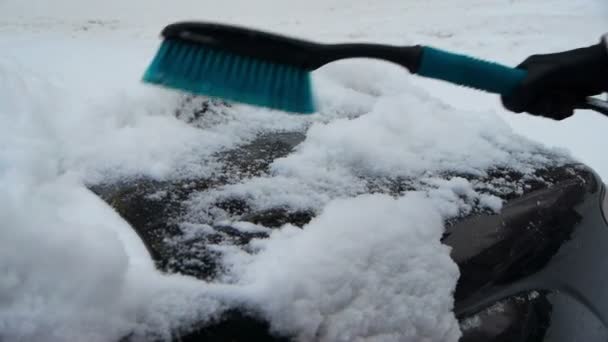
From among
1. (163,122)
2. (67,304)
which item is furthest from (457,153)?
(67,304)

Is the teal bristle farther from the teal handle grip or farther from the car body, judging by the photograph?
the teal handle grip

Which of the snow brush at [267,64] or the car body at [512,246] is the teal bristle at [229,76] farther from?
the car body at [512,246]

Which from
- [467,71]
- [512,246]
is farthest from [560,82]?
[512,246]

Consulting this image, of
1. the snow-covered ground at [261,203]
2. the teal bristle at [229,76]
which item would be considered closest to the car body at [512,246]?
the snow-covered ground at [261,203]

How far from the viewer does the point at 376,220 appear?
0.93 metres

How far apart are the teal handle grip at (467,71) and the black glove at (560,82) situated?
3 cm

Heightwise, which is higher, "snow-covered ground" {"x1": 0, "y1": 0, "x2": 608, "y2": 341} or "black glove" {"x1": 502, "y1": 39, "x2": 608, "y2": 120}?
"black glove" {"x1": 502, "y1": 39, "x2": 608, "y2": 120}

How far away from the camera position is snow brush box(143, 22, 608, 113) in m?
1.17

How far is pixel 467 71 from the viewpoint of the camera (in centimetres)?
118

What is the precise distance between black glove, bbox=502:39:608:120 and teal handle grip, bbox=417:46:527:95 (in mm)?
→ 32

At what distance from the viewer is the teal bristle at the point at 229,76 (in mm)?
1187

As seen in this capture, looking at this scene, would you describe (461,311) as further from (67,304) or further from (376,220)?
(67,304)

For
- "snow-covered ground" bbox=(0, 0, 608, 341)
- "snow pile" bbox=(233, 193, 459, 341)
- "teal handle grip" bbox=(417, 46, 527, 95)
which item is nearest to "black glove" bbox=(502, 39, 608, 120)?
"teal handle grip" bbox=(417, 46, 527, 95)

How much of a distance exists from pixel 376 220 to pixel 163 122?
0.73 metres
